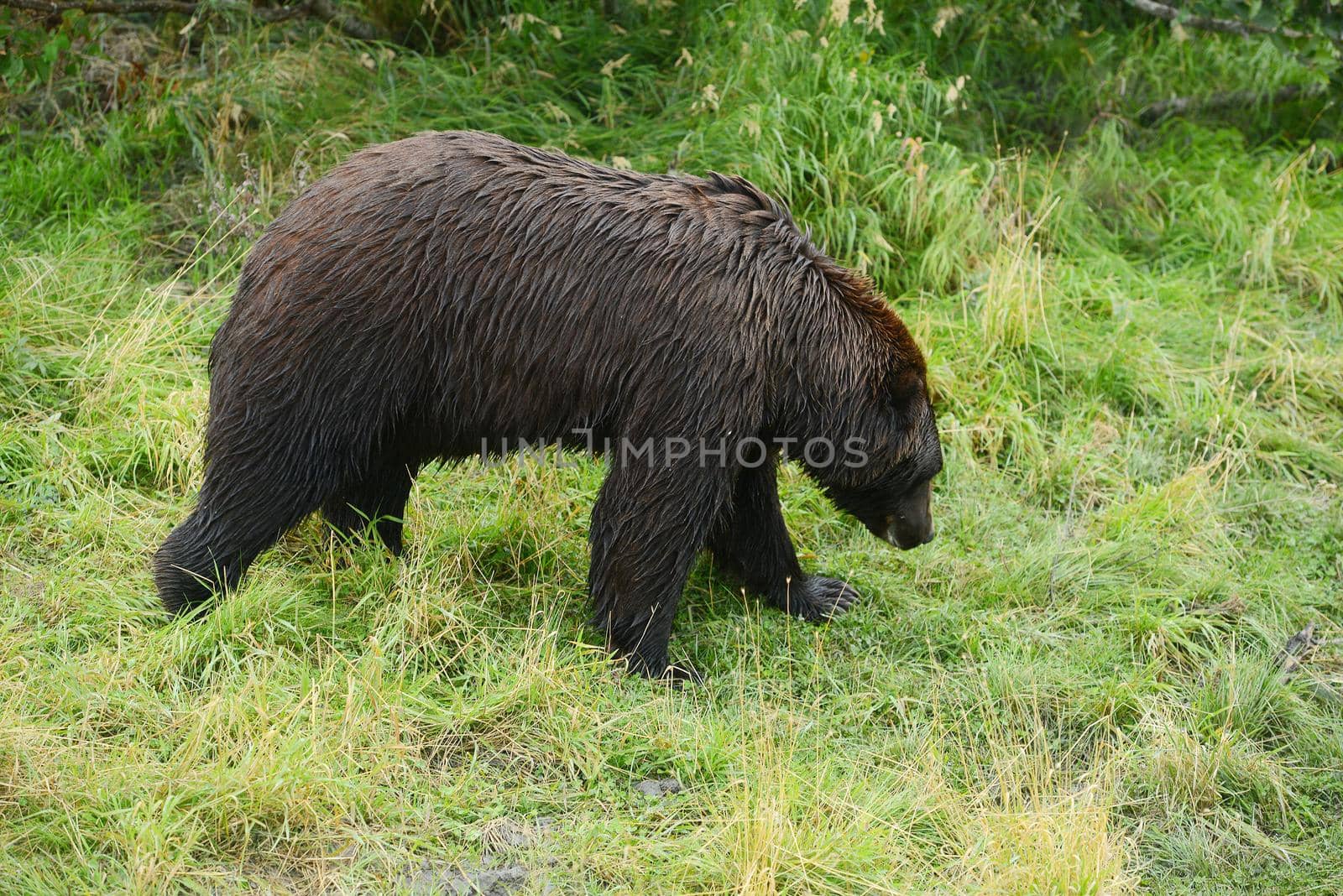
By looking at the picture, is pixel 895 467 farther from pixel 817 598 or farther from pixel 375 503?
pixel 375 503

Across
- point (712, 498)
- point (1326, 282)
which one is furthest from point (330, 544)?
point (1326, 282)

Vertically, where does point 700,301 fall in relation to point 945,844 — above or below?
above

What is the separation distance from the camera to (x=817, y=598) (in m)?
5.56

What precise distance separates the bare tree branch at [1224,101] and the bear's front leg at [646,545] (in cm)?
551

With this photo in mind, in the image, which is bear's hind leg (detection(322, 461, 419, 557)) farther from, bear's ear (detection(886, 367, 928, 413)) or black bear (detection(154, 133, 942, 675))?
bear's ear (detection(886, 367, 928, 413))

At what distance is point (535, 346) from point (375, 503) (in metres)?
1.05

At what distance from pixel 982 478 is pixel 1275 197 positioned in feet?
10.1

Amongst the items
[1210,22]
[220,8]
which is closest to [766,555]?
[220,8]

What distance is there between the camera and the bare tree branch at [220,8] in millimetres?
6648

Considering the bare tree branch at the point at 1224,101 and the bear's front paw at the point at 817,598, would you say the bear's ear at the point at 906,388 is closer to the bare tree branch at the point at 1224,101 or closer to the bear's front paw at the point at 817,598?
the bear's front paw at the point at 817,598

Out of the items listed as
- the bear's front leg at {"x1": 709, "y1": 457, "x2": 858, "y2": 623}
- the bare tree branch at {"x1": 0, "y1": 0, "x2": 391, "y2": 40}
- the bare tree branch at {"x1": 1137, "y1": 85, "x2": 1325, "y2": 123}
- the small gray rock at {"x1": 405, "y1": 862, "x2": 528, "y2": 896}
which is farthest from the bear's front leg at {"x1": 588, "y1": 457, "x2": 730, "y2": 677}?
the bare tree branch at {"x1": 1137, "y1": 85, "x2": 1325, "y2": 123}

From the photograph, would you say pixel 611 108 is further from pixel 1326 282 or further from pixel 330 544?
pixel 1326 282

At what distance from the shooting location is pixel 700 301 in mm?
4586

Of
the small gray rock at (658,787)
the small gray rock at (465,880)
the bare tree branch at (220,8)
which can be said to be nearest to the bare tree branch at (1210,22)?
the bare tree branch at (220,8)
